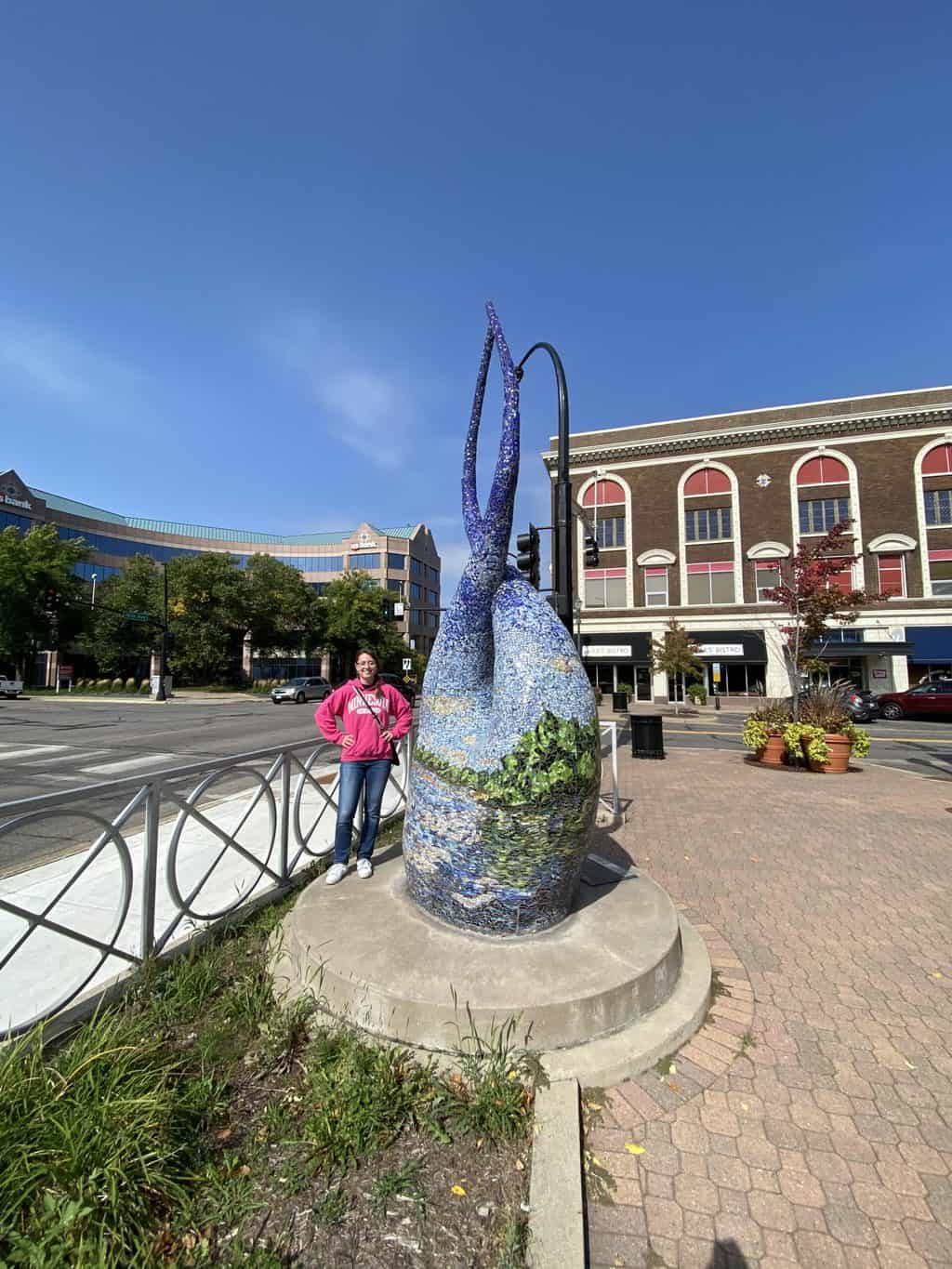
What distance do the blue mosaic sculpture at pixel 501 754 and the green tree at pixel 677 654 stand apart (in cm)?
2609

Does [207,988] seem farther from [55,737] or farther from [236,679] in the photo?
[236,679]

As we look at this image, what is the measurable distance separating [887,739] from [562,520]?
566 inches

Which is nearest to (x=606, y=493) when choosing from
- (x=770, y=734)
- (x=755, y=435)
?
(x=755, y=435)

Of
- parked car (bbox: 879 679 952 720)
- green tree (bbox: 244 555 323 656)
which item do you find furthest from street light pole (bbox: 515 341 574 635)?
green tree (bbox: 244 555 323 656)

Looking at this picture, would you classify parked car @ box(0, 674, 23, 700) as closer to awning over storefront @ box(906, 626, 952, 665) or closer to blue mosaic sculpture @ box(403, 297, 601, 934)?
blue mosaic sculpture @ box(403, 297, 601, 934)

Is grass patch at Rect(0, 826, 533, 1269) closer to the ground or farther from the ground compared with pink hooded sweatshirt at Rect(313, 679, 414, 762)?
closer to the ground

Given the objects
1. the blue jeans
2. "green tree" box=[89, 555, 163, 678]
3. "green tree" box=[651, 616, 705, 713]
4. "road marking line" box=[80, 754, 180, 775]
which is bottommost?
"road marking line" box=[80, 754, 180, 775]

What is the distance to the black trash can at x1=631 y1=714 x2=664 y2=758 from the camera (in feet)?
38.6

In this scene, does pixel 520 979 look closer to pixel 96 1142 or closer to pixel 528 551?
pixel 96 1142

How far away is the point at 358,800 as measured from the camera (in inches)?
174

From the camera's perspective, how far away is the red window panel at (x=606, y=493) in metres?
35.1

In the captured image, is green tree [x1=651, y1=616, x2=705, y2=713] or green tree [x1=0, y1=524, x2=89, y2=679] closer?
green tree [x1=651, y1=616, x2=705, y2=713]

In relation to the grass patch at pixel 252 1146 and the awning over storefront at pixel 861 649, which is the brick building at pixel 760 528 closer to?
the awning over storefront at pixel 861 649

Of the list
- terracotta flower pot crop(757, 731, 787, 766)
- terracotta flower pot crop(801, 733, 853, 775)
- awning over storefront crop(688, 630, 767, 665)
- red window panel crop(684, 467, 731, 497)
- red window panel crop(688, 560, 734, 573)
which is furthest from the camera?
red window panel crop(684, 467, 731, 497)
